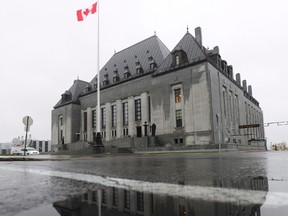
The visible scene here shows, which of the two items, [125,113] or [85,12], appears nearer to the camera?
[85,12]

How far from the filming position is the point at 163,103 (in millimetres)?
41344

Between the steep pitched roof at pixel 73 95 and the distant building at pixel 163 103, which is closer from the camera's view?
the distant building at pixel 163 103

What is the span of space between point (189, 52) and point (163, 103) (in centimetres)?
943

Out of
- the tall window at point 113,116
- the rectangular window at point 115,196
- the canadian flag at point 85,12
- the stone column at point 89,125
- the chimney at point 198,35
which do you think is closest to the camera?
the rectangular window at point 115,196

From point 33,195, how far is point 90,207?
0.89 m

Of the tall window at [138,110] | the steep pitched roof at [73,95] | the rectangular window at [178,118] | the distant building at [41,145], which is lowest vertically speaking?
the distant building at [41,145]

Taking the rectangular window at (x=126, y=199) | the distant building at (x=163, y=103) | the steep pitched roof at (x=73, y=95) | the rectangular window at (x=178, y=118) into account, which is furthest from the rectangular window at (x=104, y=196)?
the steep pitched roof at (x=73, y=95)

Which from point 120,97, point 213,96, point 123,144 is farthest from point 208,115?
point 120,97

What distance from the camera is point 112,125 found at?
166 feet

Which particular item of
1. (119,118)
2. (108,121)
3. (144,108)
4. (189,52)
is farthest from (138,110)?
(189,52)

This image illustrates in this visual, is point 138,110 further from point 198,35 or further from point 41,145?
point 41,145

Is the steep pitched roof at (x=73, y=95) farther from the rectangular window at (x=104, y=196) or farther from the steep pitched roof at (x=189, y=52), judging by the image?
the rectangular window at (x=104, y=196)

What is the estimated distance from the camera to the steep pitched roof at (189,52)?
127ft

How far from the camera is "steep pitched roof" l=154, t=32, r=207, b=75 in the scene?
38.8 metres
